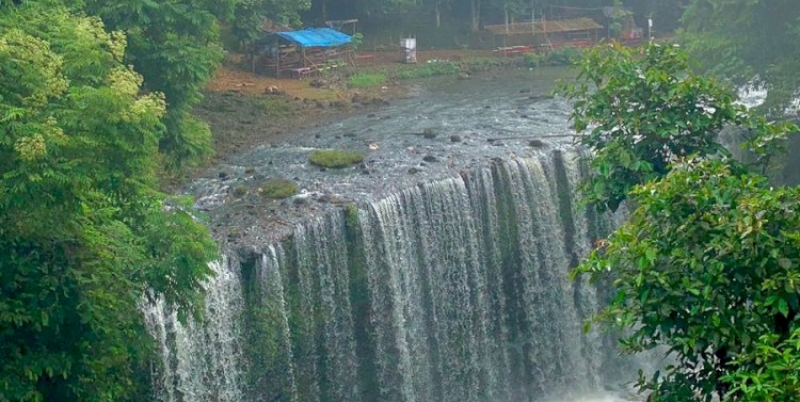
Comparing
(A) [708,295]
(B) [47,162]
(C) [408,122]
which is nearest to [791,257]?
(A) [708,295]

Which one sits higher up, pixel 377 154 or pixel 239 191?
pixel 377 154

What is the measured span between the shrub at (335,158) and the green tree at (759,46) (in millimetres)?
6769

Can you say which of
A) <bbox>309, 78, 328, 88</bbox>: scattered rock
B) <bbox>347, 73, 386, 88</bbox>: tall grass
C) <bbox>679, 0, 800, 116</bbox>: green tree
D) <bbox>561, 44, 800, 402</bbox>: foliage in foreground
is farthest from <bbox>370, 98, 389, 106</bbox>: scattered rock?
<bbox>561, 44, 800, 402</bbox>: foliage in foreground

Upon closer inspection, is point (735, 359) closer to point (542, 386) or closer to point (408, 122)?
point (542, 386)

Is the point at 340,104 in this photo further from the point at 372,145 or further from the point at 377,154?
the point at 377,154

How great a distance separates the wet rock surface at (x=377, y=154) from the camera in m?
16.2

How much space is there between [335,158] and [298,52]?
359 inches

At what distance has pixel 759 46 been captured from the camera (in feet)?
66.7

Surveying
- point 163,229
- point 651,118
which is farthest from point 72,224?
point 651,118

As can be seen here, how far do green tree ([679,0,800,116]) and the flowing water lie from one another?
356 cm

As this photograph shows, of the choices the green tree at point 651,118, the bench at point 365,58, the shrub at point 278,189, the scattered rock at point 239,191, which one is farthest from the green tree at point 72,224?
the bench at point 365,58

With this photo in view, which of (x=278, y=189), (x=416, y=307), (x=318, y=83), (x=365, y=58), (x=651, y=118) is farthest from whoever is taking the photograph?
(x=365, y=58)

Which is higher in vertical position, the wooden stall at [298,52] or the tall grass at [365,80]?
the wooden stall at [298,52]

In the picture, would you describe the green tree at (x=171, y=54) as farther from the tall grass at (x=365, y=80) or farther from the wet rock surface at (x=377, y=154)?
the tall grass at (x=365, y=80)
